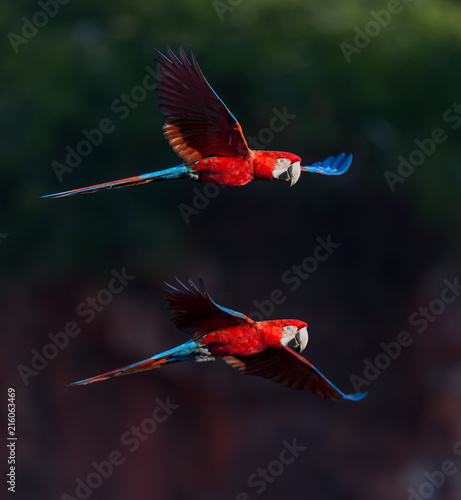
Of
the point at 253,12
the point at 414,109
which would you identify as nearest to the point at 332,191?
the point at 414,109

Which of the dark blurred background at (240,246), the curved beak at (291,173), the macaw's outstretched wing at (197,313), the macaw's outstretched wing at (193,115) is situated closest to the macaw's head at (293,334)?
the macaw's outstretched wing at (197,313)

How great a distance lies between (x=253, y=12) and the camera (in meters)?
7.62

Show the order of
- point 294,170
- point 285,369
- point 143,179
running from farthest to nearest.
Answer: point 285,369, point 294,170, point 143,179

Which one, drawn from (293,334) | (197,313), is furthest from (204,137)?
(293,334)

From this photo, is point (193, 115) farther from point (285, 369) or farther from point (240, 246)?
point (240, 246)

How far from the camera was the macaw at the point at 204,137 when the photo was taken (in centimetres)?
333

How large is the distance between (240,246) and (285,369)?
13.8 feet

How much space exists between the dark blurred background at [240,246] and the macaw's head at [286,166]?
156 inches

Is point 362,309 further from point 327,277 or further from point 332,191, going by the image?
point 332,191

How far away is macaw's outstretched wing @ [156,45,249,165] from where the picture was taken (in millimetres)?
3328

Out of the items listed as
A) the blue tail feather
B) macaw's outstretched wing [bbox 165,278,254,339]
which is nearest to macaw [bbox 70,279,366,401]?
macaw's outstretched wing [bbox 165,278,254,339]

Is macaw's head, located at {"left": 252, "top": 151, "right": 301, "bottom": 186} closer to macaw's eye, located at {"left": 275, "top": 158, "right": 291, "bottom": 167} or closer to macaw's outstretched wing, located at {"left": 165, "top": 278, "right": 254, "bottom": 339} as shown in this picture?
macaw's eye, located at {"left": 275, "top": 158, "right": 291, "bottom": 167}

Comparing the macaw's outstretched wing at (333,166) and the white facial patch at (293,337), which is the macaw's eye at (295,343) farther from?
the macaw's outstretched wing at (333,166)

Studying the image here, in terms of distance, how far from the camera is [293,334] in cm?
345
